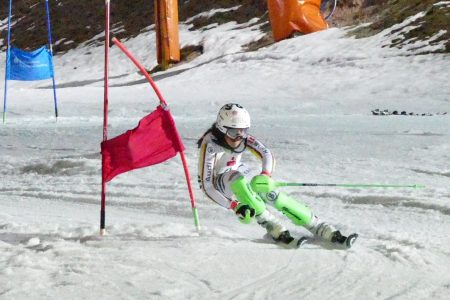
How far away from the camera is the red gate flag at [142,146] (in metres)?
5.25

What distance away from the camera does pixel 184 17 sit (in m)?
26.5

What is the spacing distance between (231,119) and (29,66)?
10513 mm

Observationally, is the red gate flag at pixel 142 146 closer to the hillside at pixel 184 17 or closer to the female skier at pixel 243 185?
the female skier at pixel 243 185

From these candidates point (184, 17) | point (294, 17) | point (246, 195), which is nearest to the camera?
point (246, 195)

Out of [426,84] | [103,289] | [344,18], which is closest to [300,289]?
[103,289]

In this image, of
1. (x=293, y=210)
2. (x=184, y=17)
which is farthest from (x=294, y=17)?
(x=293, y=210)

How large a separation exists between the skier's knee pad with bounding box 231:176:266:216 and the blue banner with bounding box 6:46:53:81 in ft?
34.2

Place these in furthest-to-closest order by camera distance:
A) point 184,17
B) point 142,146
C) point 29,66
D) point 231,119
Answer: point 184,17
point 29,66
point 142,146
point 231,119

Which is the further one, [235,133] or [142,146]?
[142,146]

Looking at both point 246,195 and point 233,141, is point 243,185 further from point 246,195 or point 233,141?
point 233,141

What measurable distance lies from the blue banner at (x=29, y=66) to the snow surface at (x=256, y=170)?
904 mm

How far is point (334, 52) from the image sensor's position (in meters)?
17.6

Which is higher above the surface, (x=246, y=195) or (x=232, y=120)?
(x=232, y=120)

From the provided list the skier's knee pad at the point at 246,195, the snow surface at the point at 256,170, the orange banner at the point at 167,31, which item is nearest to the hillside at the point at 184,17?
the snow surface at the point at 256,170
